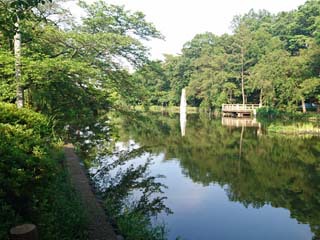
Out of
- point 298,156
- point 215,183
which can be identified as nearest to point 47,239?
point 215,183

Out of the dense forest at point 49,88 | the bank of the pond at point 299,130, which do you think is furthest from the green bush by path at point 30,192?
the bank of the pond at point 299,130

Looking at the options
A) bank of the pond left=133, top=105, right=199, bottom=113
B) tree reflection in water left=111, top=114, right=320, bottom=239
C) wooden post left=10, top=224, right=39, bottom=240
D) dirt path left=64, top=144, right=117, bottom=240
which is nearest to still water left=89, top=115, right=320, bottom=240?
tree reflection in water left=111, top=114, right=320, bottom=239

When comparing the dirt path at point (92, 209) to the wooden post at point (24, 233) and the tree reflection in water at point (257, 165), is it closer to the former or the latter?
the wooden post at point (24, 233)

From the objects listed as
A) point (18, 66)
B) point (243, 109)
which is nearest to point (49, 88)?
point (18, 66)

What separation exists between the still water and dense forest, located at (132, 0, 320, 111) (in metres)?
4.31

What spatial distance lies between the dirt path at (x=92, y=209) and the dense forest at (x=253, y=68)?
6.34 meters

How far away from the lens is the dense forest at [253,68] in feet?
114

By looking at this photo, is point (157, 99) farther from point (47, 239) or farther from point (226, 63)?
point (47, 239)

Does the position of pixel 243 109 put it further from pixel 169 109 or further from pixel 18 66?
pixel 18 66

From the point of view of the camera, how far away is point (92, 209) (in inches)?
273

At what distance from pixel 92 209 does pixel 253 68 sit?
4075 centimetres

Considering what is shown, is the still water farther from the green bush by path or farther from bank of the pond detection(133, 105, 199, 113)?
bank of the pond detection(133, 105, 199, 113)

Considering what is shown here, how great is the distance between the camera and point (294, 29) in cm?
5538

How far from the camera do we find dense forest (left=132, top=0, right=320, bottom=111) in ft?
114
